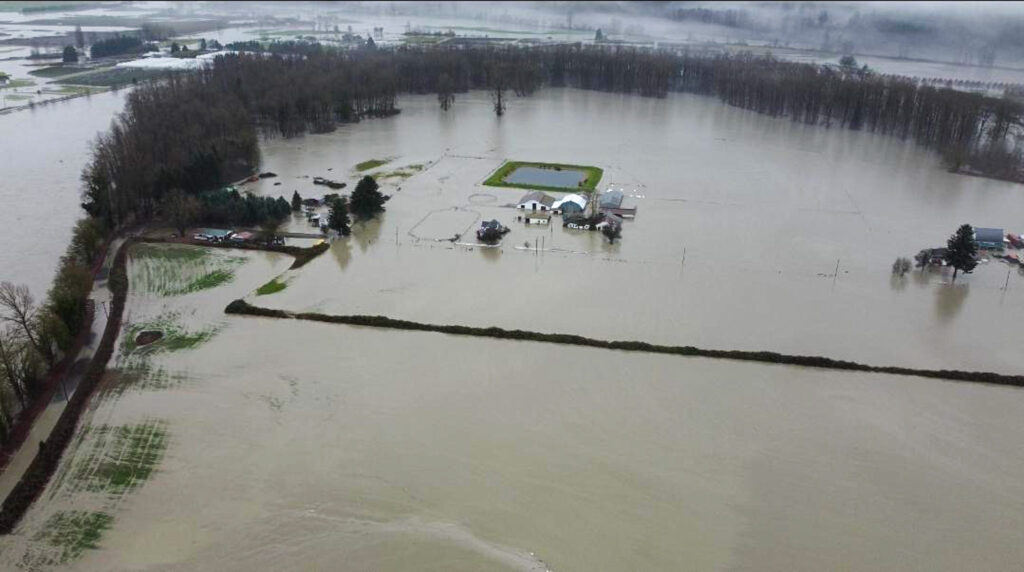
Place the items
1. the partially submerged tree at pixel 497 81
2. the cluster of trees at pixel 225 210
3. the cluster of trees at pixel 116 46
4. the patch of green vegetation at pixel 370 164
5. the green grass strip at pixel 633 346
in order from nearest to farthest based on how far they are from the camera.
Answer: the green grass strip at pixel 633 346 → the cluster of trees at pixel 225 210 → the patch of green vegetation at pixel 370 164 → the partially submerged tree at pixel 497 81 → the cluster of trees at pixel 116 46

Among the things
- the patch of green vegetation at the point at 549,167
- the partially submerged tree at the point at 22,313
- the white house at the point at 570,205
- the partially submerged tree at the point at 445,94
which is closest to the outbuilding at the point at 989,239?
the white house at the point at 570,205

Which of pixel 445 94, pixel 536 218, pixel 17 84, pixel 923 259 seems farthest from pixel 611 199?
pixel 17 84

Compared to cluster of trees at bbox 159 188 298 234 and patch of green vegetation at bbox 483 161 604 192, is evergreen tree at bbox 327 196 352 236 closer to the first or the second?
cluster of trees at bbox 159 188 298 234

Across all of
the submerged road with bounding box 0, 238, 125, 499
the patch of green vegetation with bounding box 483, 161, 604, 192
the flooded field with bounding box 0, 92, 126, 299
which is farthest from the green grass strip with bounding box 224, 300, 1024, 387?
the patch of green vegetation with bounding box 483, 161, 604, 192

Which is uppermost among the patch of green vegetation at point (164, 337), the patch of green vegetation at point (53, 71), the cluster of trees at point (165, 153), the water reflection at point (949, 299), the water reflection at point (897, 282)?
the patch of green vegetation at point (53, 71)

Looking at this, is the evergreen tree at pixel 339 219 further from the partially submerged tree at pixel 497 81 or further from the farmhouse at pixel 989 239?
the partially submerged tree at pixel 497 81
